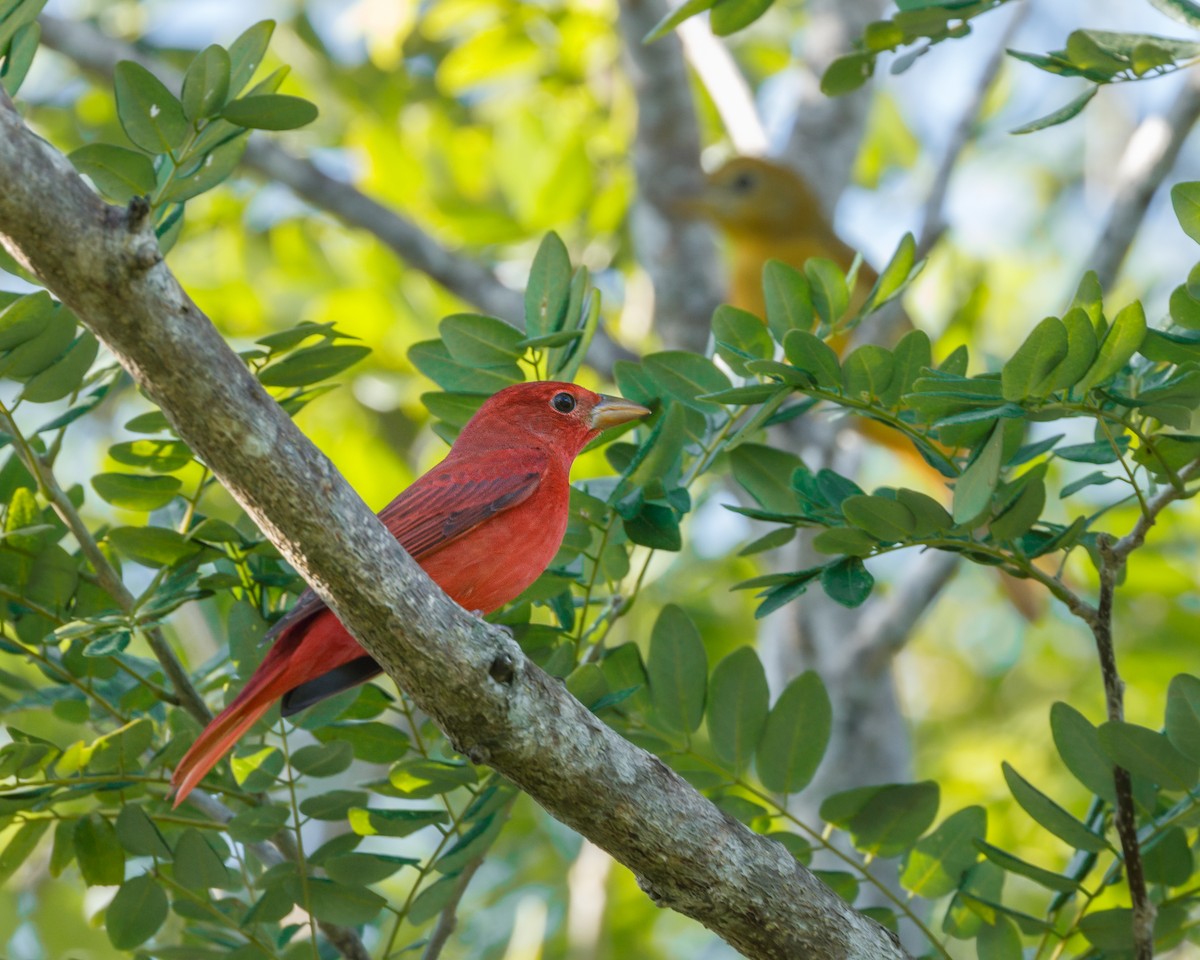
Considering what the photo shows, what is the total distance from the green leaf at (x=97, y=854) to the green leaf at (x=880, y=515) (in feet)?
4.98

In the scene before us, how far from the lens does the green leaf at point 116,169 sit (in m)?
2.65

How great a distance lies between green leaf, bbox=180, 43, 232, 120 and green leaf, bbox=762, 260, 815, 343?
3.55ft

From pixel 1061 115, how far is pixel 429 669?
4.81 feet

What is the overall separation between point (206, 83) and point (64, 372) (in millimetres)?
644

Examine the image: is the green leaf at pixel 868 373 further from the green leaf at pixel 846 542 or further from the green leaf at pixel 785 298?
the green leaf at pixel 785 298

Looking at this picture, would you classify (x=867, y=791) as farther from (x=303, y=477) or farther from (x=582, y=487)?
(x=303, y=477)

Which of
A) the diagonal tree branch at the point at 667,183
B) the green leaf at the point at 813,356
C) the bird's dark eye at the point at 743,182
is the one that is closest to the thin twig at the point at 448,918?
the green leaf at the point at 813,356

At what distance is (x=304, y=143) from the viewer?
23.0ft

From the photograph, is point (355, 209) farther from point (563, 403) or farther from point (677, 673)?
point (677, 673)

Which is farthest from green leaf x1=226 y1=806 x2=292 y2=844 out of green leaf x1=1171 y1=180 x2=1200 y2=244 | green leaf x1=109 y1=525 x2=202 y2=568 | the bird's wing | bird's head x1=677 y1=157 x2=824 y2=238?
bird's head x1=677 y1=157 x2=824 y2=238

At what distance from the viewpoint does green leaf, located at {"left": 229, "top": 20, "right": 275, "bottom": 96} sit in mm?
2564

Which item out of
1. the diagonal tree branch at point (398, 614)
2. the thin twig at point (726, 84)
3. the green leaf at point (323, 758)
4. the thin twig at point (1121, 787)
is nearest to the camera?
the diagonal tree branch at point (398, 614)

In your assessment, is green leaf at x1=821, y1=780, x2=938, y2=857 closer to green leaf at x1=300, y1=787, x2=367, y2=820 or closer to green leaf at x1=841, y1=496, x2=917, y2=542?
green leaf at x1=841, y1=496, x2=917, y2=542

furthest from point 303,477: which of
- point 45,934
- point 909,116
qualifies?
point 909,116
